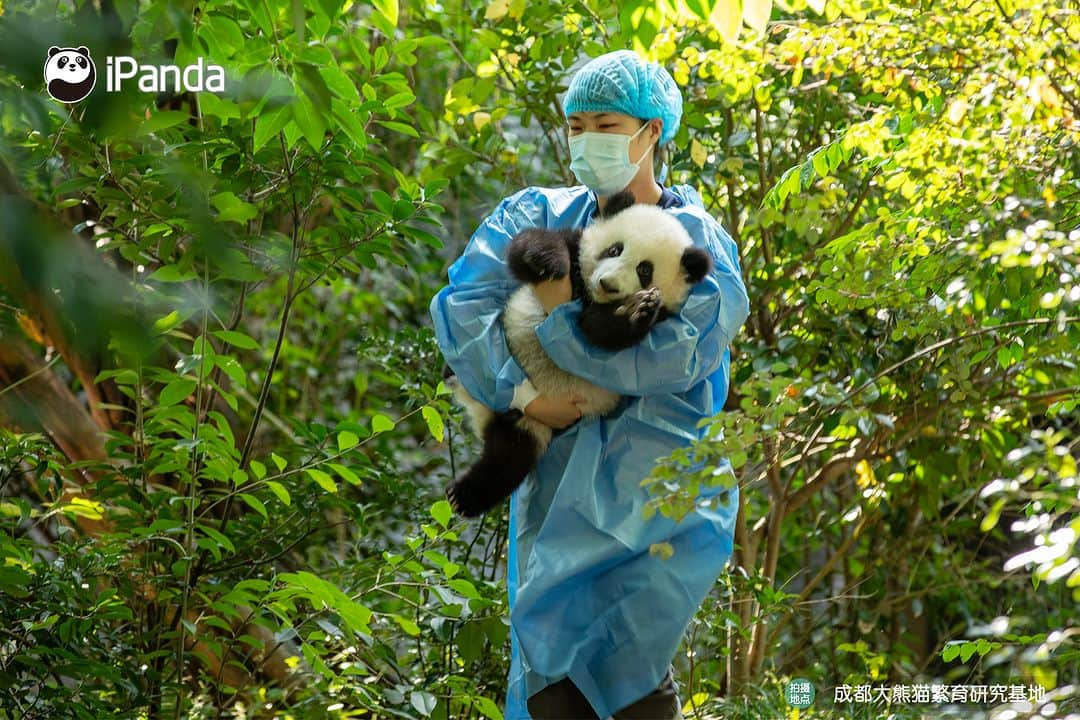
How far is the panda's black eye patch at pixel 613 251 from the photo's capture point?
2.16 meters

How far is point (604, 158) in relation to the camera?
226 cm

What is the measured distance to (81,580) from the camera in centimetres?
273

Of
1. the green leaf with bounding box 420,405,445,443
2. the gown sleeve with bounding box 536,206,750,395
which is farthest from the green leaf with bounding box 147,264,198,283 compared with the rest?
the gown sleeve with bounding box 536,206,750,395

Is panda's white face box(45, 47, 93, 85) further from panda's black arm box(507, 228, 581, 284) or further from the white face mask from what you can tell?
the white face mask

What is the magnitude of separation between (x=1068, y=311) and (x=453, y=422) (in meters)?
1.83

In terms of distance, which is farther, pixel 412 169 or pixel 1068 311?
pixel 412 169

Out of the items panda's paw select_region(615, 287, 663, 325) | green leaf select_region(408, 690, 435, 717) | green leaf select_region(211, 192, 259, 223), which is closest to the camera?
panda's paw select_region(615, 287, 663, 325)

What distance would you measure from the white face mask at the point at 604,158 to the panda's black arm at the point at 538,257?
0.17 m

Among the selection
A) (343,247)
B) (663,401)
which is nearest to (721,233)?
(663,401)

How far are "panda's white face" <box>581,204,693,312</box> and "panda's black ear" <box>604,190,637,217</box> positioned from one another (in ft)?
0.11

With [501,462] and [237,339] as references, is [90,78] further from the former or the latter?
[501,462]

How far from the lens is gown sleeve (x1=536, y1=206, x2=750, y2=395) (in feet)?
6.82

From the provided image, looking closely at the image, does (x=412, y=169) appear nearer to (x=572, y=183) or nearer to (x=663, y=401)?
(x=572, y=183)

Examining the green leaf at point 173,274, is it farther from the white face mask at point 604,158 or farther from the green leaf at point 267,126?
the white face mask at point 604,158
